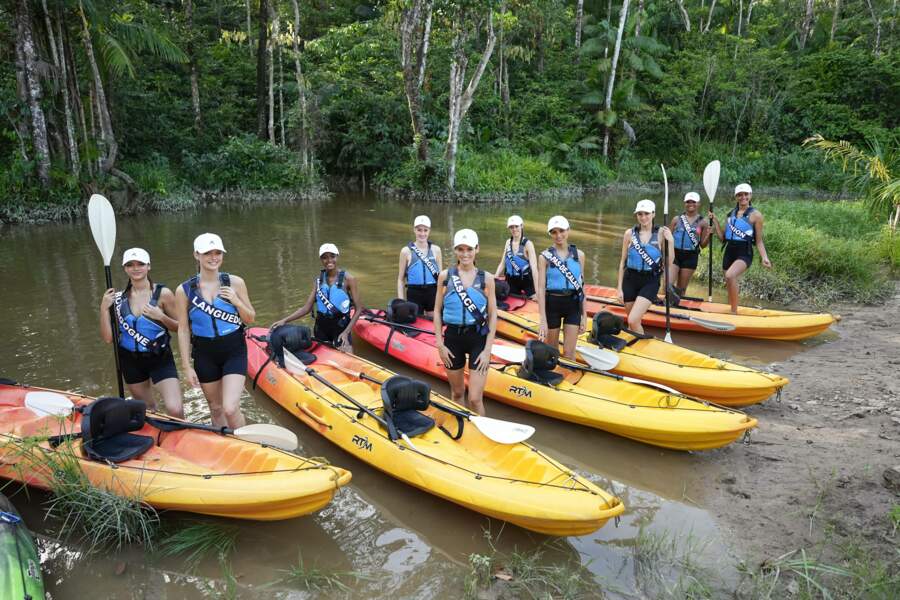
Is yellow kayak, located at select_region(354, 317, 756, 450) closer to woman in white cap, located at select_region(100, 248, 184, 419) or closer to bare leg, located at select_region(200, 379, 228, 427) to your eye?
bare leg, located at select_region(200, 379, 228, 427)

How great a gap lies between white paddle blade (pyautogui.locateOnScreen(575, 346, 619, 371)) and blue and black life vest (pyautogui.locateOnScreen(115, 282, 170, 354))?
3746 millimetres

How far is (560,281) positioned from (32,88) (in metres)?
14.6

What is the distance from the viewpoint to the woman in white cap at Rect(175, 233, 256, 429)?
4270 mm

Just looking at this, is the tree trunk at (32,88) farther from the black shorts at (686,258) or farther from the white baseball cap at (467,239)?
A: the black shorts at (686,258)

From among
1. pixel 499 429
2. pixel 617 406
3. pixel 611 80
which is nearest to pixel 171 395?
pixel 499 429

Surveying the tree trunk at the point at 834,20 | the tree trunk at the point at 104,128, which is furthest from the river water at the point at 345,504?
the tree trunk at the point at 834,20

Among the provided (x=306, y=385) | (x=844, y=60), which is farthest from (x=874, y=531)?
(x=844, y=60)

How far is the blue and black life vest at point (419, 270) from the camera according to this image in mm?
7160

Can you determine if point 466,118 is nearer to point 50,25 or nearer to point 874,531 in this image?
point 50,25

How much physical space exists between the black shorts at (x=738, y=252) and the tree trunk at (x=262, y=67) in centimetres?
1750

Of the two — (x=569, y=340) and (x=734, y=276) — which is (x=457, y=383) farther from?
(x=734, y=276)

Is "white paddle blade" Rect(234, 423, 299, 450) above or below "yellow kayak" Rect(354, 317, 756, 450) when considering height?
above

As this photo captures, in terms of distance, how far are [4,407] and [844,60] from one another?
31983 millimetres

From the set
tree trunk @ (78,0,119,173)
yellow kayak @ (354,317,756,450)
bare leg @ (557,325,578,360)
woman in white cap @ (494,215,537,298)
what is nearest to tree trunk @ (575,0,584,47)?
tree trunk @ (78,0,119,173)
